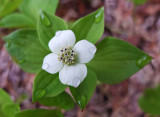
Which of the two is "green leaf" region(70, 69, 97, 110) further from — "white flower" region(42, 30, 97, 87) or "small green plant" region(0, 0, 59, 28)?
"small green plant" region(0, 0, 59, 28)

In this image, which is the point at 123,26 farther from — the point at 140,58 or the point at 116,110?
the point at 140,58

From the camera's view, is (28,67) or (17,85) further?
(17,85)

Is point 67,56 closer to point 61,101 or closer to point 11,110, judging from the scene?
point 61,101

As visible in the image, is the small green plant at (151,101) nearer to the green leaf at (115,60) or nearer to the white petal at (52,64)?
the green leaf at (115,60)

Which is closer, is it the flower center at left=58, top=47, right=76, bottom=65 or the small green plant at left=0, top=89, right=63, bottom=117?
the flower center at left=58, top=47, right=76, bottom=65

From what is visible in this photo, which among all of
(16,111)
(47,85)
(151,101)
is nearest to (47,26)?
(47,85)

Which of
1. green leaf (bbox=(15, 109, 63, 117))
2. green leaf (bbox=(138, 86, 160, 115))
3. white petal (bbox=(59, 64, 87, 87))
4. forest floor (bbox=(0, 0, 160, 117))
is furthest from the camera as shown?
forest floor (bbox=(0, 0, 160, 117))

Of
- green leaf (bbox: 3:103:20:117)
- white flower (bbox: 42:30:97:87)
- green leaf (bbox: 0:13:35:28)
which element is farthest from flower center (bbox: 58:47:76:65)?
green leaf (bbox: 0:13:35:28)

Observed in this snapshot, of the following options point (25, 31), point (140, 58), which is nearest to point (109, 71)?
point (140, 58)
